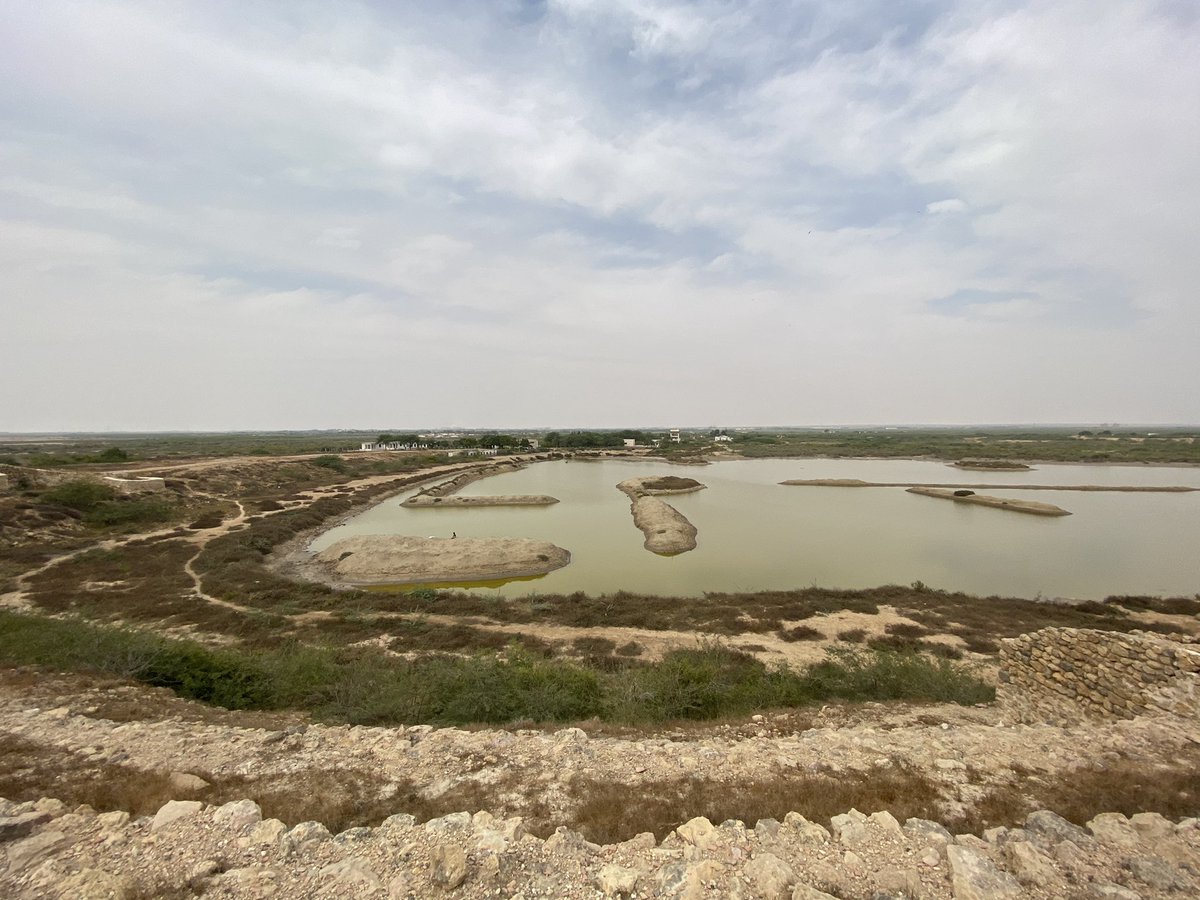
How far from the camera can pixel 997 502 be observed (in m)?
38.4

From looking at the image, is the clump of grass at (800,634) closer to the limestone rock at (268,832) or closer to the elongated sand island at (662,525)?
the elongated sand island at (662,525)

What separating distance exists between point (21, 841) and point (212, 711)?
4171mm

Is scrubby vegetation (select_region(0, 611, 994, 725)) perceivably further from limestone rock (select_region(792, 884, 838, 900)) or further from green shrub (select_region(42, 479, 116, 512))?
green shrub (select_region(42, 479, 116, 512))

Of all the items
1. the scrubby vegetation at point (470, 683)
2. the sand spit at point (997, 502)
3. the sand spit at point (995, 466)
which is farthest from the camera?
the sand spit at point (995, 466)

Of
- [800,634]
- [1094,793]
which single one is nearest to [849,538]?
[800,634]

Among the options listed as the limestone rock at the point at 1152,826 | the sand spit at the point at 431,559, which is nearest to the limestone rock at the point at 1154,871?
the limestone rock at the point at 1152,826

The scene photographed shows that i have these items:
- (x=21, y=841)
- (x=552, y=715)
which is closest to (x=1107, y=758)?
(x=552, y=715)

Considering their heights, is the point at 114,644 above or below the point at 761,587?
above

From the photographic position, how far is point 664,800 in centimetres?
507

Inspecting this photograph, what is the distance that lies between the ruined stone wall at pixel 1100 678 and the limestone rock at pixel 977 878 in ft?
18.8

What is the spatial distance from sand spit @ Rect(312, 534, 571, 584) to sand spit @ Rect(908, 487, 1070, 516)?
1448 inches

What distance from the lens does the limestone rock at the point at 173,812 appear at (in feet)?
14.2

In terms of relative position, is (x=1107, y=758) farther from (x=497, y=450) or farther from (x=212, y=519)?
(x=497, y=450)

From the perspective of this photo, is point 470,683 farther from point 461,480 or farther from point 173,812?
point 461,480
